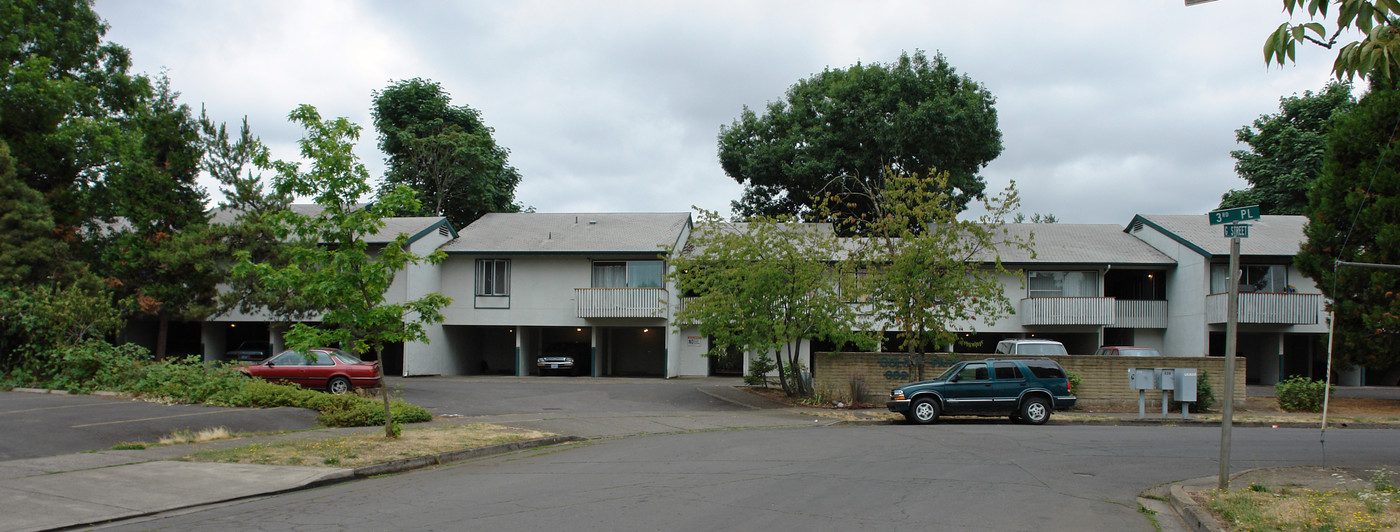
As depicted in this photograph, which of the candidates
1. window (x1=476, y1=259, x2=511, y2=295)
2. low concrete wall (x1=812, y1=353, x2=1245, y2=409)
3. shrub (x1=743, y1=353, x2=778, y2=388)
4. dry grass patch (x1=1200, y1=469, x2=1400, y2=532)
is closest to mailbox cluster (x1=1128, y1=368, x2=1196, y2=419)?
low concrete wall (x1=812, y1=353, x2=1245, y2=409)

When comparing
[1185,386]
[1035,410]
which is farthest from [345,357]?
[1185,386]

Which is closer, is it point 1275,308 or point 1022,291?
point 1275,308

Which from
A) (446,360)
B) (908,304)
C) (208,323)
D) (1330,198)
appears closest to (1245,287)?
(1330,198)

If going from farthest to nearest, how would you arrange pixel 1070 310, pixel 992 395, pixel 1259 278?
pixel 1259 278, pixel 1070 310, pixel 992 395

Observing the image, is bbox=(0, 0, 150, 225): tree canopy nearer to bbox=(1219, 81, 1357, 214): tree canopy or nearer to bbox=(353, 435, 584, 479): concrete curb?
bbox=(353, 435, 584, 479): concrete curb

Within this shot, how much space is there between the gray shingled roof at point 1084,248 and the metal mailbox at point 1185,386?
11.3 metres

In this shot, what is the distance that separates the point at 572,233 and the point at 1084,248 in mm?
20642

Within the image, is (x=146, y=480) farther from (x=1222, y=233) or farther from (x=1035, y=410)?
(x=1222, y=233)

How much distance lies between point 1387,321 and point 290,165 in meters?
27.0

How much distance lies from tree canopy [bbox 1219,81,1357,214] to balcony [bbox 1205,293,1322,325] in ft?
41.9

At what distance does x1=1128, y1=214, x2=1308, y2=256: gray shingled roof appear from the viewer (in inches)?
1278

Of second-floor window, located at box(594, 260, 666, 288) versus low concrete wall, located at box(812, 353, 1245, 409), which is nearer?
low concrete wall, located at box(812, 353, 1245, 409)

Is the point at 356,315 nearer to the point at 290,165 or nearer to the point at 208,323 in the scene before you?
the point at 290,165

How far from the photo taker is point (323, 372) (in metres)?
22.7
